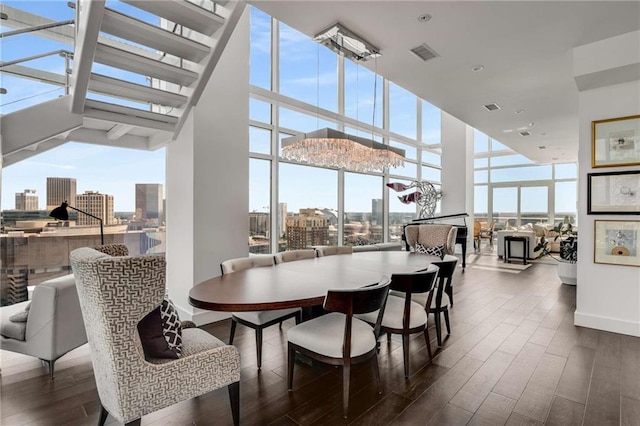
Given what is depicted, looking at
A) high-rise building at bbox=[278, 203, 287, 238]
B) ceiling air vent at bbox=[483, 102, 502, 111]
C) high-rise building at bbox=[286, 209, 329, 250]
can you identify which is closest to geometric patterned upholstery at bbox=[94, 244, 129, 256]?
high-rise building at bbox=[278, 203, 287, 238]

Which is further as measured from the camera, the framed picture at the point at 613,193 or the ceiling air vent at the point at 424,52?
the framed picture at the point at 613,193

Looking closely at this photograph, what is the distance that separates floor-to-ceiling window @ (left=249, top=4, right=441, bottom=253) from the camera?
18.9 ft

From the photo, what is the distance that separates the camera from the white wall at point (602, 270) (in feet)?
11.2

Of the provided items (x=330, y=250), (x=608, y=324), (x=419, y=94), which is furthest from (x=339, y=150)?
(x=608, y=324)

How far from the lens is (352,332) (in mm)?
2250

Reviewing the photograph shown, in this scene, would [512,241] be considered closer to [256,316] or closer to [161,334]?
[256,316]

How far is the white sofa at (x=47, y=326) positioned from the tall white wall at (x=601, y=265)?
5233mm

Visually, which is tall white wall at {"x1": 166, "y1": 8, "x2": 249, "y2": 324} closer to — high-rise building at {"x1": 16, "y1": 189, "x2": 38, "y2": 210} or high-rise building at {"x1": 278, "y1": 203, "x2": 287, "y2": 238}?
high-rise building at {"x1": 16, "y1": 189, "x2": 38, "y2": 210}

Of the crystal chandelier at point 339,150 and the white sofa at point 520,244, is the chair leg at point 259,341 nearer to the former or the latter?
the crystal chandelier at point 339,150

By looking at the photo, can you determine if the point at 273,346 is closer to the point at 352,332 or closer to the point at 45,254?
the point at 352,332

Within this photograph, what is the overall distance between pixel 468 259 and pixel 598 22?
262 inches

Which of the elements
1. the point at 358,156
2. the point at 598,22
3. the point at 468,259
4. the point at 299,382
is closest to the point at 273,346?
the point at 299,382

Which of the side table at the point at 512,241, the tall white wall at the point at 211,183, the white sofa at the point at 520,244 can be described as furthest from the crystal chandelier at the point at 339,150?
the white sofa at the point at 520,244

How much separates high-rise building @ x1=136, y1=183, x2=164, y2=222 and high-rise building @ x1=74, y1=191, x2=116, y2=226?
1.07 ft
